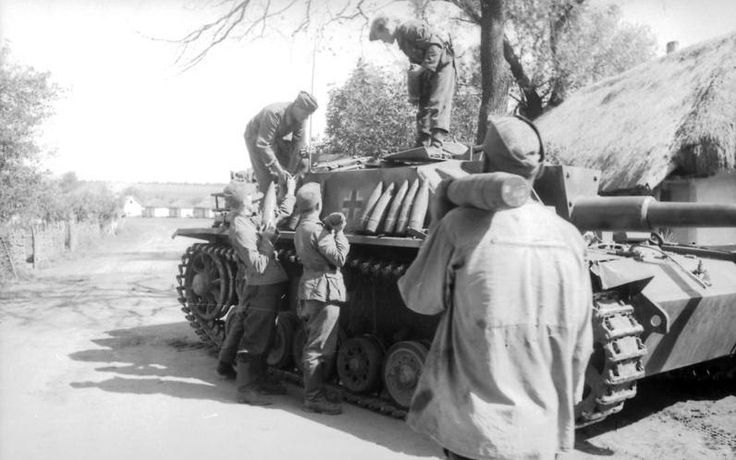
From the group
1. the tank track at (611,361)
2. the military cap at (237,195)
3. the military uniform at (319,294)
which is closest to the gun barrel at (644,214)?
the tank track at (611,361)

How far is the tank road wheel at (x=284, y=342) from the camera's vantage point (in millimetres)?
7406

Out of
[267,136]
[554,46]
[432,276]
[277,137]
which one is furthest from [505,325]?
[554,46]

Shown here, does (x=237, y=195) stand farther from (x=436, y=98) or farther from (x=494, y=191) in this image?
(x=494, y=191)

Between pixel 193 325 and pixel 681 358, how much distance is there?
5667 mm

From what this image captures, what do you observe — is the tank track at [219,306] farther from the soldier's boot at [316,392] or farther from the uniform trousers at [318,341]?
the soldier's boot at [316,392]

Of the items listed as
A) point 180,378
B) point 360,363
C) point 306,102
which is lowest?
point 180,378

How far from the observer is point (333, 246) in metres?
6.05

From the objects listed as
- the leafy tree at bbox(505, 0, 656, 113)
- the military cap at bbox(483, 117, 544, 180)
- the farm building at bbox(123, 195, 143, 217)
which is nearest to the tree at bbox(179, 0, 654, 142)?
the leafy tree at bbox(505, 0, 656, 113)

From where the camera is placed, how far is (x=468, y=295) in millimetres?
2516

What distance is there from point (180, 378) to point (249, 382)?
117cm

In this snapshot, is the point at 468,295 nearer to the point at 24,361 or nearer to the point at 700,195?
the point at 24,361

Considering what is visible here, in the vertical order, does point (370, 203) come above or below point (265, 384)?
above

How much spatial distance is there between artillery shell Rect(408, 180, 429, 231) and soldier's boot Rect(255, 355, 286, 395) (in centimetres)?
196

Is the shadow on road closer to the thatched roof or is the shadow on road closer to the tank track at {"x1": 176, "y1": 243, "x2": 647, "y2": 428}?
the tank track at {"x1": 176, "y1": 243, "x2": 647, "y2": 428}
